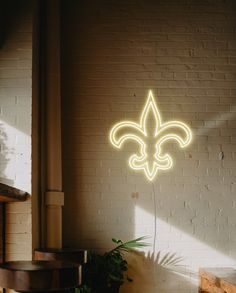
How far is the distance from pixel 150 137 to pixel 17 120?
4.83 feet

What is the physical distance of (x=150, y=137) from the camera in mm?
4648

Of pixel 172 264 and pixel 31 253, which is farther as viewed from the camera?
pixel 172 264

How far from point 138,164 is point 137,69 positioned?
1024 millimetres

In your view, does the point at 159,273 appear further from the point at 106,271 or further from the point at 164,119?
the point at 164,119

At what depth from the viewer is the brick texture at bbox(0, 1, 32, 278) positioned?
362 centimetres

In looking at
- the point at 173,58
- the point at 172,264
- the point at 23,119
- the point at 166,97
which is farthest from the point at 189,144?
the point at 23,119

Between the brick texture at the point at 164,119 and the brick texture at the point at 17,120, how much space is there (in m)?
0.82

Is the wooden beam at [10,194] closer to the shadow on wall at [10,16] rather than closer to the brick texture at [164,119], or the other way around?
the brick texture at [164,119]

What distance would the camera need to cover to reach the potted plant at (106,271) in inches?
158

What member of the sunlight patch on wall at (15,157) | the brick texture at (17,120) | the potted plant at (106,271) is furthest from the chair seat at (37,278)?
the potted plant at (106,271)

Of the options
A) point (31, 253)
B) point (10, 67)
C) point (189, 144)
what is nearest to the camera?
point (31, 253)

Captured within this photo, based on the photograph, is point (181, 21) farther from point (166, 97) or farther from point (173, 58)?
point (166, 97)

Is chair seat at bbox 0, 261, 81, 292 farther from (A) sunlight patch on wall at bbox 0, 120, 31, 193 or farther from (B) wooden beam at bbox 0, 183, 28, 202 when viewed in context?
(A) sunlight patch on wall at bbox 0, 120, 31, 193

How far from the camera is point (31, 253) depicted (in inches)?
143
